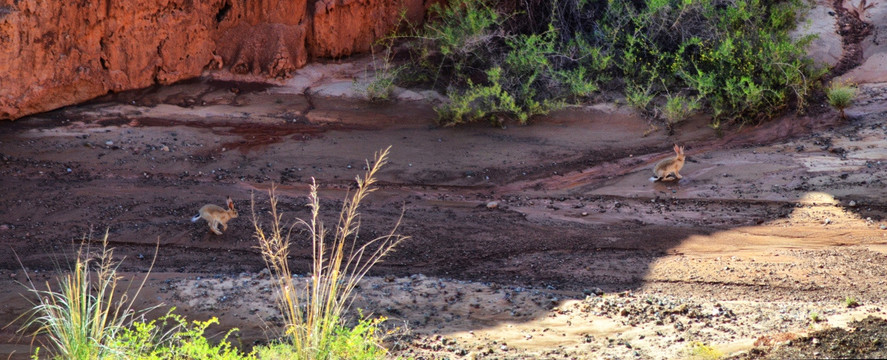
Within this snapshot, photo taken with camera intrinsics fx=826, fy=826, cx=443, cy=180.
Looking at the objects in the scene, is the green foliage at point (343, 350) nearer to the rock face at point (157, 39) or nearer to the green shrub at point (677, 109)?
the green shrub at point (677, 109)

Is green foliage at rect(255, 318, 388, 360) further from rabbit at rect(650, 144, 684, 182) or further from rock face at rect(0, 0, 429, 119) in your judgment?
rock face at rect(0, 0, 429, 119)

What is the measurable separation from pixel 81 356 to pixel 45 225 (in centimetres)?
473

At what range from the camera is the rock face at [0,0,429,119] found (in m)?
11.2

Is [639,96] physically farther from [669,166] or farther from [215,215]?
[215,215]

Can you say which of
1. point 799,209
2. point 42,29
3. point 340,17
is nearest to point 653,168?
point 799,209

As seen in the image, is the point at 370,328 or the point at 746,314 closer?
the point at 370,328

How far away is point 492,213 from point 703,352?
4.28 meters

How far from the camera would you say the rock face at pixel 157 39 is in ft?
36.8

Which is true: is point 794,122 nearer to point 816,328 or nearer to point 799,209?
point 799,209

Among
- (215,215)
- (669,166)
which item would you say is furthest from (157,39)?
(669,166)

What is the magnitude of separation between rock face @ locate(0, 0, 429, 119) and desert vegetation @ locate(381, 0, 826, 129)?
1110 mm

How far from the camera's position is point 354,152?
11.4 meters

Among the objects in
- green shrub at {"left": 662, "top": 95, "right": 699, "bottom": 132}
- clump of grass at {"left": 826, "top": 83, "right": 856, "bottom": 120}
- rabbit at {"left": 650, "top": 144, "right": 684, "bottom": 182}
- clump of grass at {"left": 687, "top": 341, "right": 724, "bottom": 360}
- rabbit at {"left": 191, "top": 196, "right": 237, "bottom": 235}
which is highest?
clump of grass at {"left": 826, "top": 83, "right": 856, "bottom": 120}

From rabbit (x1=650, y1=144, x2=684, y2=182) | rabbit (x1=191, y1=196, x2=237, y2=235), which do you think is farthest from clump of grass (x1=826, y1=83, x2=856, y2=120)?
rabbit (x1=191, y1=196, x2=237, y2=235)
